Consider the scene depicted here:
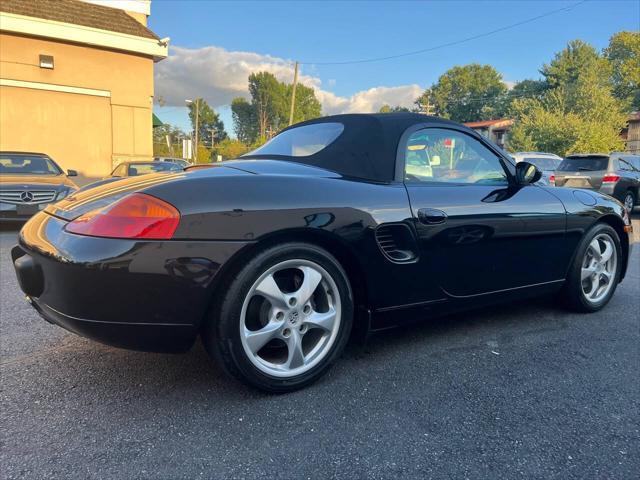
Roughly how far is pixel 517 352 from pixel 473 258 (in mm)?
619

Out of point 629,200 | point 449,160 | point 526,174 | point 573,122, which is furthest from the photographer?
point 573,122

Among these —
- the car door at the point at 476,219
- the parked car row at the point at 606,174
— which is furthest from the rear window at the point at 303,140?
the parked car row at the point at 606,174

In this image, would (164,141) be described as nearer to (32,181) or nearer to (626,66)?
(626,66)

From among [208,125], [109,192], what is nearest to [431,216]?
[109,192]

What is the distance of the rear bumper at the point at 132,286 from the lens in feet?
5.91

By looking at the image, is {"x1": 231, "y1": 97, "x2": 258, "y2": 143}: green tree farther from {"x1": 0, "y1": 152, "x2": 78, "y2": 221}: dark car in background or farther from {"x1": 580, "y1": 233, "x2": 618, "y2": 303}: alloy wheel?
{"x1": 580, "y1": 233, "x2": 618, "y2": 303}: alloy wheel

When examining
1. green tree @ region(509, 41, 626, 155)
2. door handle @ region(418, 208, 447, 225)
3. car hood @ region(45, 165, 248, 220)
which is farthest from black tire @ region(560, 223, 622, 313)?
green tree @ region(509, 41, 626, 155)

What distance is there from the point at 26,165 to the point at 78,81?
783cm

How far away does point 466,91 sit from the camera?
82188 mm

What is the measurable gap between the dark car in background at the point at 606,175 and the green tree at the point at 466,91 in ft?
235

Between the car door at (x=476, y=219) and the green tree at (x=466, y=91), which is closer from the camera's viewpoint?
the car door at (x=476, y=219)

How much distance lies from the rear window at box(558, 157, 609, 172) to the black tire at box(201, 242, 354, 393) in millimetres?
10797

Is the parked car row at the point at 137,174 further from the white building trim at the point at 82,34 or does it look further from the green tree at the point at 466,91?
the green tree at the point at 466,91

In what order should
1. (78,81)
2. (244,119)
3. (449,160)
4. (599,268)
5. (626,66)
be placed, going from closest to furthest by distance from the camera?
(449,160), (599,268), (78,81), (626,66), (244,119)
